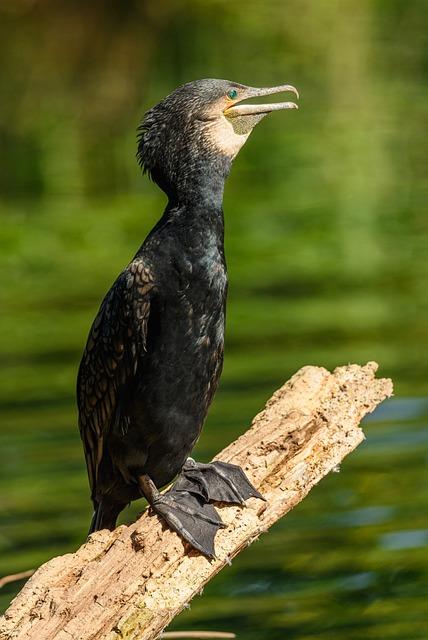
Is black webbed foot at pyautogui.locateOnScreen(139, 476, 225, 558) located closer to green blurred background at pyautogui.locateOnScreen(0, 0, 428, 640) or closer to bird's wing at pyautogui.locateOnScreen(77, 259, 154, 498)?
bird's wing at pyautogui.locateOnScreen(77, 259, 154, 498)

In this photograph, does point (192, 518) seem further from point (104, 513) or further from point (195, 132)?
point (195, 132)

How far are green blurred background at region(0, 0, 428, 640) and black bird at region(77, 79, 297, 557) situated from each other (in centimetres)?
178

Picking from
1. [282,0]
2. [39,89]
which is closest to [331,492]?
[39,89]

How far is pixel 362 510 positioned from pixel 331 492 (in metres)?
0.35

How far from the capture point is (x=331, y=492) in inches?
355

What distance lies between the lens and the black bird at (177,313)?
18.6ft

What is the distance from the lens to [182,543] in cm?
531

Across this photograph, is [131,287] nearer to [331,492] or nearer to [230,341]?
[331,492]

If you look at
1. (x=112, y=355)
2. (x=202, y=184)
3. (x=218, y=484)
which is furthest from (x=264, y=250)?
(x=218, y=484)

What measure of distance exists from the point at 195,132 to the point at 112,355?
0.87 meters

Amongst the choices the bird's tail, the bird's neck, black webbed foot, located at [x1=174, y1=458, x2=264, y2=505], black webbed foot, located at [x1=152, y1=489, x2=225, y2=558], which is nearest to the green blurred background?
the bird's tail

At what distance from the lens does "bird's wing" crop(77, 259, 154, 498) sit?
569 cm

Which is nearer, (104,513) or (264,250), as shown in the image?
(104,513)

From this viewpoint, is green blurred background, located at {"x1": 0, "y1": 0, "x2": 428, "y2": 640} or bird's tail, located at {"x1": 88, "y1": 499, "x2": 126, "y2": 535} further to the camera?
green blurred background, located at {"x1": 0, "y1": 0, "x2": 428, "y2": 640}
